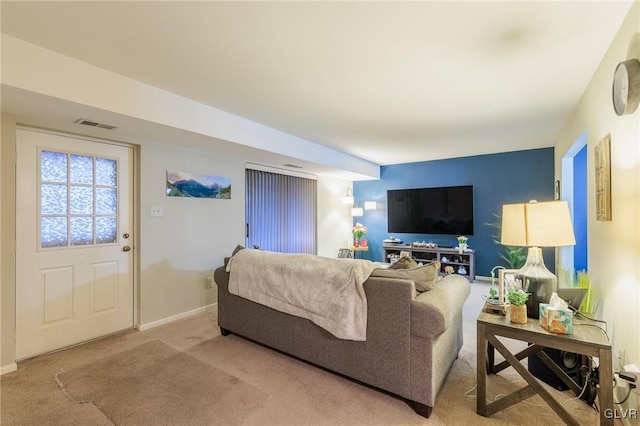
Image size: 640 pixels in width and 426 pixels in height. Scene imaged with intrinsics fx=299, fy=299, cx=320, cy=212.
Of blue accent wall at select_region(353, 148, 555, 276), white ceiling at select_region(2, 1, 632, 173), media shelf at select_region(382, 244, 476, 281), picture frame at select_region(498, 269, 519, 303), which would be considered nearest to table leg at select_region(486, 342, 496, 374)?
picture frame at select_region(498, 269, 519, 303)

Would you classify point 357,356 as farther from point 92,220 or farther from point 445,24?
point 92,220

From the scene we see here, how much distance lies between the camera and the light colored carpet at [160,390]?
180 cm

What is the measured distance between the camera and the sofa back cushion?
6.49 feet

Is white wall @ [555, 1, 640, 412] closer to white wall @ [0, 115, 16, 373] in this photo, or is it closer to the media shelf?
the media shelf

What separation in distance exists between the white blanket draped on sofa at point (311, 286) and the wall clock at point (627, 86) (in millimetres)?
1566

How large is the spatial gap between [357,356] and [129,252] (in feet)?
8.48

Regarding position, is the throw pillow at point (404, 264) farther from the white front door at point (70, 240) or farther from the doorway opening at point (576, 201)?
the doorway opening at point (576, 201)

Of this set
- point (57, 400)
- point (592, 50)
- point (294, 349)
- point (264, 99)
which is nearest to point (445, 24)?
point (592, 50)

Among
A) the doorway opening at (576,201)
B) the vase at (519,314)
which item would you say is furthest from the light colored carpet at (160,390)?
the doorway opening at (576,201)

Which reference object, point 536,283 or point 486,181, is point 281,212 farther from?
point 536,283

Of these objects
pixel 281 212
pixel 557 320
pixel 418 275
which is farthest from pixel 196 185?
pixel 557 320

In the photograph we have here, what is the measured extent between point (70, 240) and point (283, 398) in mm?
2412

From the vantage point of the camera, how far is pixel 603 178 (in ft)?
6.25

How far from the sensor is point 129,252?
3.15 m
